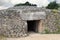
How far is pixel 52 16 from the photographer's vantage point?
585 inches

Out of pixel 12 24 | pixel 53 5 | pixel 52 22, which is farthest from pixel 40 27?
pixel 53 5

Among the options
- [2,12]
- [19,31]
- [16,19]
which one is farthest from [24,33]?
[2,12]

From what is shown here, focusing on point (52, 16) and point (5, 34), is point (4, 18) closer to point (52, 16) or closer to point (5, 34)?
point (5, 34)

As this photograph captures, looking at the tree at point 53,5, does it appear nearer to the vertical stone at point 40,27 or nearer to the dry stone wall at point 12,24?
the vertical stone at point 40,27

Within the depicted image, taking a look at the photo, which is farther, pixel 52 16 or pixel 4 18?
pixel 52 16

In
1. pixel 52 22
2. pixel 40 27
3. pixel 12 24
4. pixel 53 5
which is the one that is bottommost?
pixel 40 27

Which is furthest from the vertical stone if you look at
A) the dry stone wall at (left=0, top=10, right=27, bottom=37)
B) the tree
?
the tree

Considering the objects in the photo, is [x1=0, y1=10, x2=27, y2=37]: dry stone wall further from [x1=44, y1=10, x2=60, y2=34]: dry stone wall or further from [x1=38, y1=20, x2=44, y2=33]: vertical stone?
[x1=44, y1=10, x2=60, y2=34]: dry stone wall

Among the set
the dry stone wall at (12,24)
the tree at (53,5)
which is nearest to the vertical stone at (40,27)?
the dry stone wall at (12,24)

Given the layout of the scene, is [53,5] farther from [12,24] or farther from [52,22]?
[12,24]

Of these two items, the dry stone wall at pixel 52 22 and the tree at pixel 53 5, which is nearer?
the dry stone wall at pixel 52 22

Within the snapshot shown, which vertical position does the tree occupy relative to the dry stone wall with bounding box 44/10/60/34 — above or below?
above

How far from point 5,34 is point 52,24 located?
4004mm

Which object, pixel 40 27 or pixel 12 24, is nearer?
pixel 12 24
